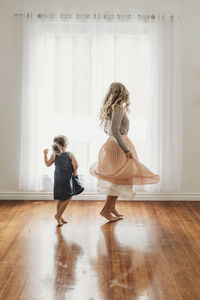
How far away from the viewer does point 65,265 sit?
107 inches

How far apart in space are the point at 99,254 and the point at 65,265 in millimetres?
336

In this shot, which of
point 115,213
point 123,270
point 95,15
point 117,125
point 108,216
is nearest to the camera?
point 123,270

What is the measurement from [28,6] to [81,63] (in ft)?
3.11

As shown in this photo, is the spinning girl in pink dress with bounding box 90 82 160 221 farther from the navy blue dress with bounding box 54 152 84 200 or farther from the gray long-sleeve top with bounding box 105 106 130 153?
the navy blue dress with bounding box 54 152 84 200

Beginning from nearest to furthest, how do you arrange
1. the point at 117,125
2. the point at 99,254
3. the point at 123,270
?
the point at 123,270 → the point at 99,254 → the point at 117,125

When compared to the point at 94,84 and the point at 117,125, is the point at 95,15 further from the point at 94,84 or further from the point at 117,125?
the point at 117,125

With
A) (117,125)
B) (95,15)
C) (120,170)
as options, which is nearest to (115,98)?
(117,125)

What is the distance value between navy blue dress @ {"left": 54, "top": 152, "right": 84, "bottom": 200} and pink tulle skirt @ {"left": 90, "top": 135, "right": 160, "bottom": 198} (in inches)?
11.7

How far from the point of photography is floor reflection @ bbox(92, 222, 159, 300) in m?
2.33

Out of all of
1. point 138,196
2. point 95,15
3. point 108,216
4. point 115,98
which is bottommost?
point 108,216

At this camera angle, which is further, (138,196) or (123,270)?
(138,196)

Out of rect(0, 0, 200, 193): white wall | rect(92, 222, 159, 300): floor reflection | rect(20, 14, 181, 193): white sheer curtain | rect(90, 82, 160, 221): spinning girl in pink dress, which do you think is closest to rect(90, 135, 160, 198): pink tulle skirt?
rect(90, 82, 160, 221): spinning girl in pink dress

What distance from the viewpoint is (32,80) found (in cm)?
443

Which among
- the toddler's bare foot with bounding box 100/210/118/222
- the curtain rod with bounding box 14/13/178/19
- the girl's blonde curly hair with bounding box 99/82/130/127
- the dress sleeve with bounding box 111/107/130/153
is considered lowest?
the toddler's bare foot with bounding box 100/210/118/222
